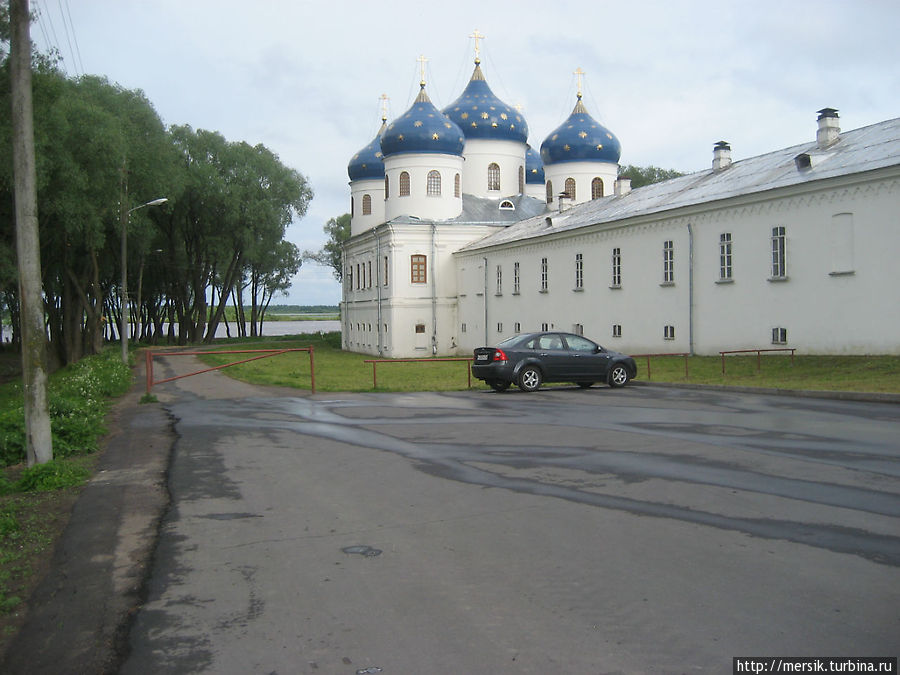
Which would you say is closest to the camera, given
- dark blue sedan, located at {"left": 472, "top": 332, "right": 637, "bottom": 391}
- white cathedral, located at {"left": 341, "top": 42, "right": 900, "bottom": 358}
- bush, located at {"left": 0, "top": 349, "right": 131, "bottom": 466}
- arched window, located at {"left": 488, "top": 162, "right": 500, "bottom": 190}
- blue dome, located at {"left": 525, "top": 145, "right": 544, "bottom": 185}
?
bush, located at {"left": 0, "top": 349, "right": 131, "bottom": 466}

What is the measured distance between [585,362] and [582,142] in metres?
35.4

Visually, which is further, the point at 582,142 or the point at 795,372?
the point at 582,142

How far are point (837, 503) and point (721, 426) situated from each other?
570cm

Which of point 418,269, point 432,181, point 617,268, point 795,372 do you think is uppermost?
point 432,181

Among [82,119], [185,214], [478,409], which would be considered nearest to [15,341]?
[185,214]

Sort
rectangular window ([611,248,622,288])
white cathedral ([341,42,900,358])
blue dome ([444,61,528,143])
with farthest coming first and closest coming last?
blue dome ([444,61,528,143])
rectangular window ([611,248,622,288])
white cathedral ([341,42,900,358])

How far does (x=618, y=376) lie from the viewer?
882 inches

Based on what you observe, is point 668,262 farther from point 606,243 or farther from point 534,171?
point 534,171

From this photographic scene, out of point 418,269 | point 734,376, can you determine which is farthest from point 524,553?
point 418,269

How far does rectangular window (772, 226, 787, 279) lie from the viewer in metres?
27.0

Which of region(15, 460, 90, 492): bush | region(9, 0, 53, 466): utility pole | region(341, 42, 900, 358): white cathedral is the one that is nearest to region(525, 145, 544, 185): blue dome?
region(341, 42, 900, 358): white cathedral

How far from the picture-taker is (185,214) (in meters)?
58.0

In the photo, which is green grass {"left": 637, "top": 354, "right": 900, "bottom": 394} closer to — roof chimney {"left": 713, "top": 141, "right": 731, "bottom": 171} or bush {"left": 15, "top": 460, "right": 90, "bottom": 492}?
roof chimney {"left": 713, "top": 141, "right": 731, "bottom": 171}

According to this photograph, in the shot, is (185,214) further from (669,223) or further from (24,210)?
(24,210)
